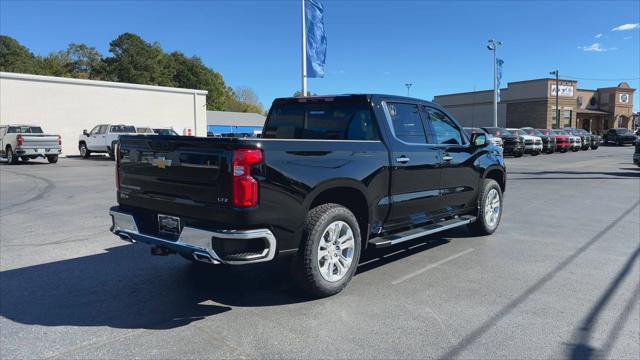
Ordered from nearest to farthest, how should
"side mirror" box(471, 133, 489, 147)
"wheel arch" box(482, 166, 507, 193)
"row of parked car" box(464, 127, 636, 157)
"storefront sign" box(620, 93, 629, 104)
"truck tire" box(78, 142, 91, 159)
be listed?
"side mirror" box(471, 133, 489, 147)
"wheel arch" box(482, 166, 507, 193)
"row of parked car" box(464, 127, 636, 157)
"truck tire" box(78, 142, 91, 159)
"storefront sign" box(620, 93, 629, 104)

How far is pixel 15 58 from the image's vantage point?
73.4m

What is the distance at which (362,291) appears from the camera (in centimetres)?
484

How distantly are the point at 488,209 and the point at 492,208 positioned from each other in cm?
17

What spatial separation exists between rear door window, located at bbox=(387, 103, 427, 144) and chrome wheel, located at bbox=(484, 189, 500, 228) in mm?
1944

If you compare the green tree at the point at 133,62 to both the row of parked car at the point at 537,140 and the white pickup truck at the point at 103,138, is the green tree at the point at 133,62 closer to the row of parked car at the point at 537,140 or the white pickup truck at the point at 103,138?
the white pickup truck at the point at 103,138

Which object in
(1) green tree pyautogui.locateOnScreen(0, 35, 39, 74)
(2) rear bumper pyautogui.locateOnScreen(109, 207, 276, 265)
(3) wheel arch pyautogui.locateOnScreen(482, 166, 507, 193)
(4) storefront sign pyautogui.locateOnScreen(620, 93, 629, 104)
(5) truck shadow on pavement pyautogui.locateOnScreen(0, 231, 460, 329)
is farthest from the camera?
(1) green tree pyautogui.locateOnScreen(0, 35, 39, 74)

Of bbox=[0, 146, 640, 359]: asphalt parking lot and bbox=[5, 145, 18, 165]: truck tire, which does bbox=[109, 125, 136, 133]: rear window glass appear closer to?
bbox=[5, 145, 18, 165]: truck tire

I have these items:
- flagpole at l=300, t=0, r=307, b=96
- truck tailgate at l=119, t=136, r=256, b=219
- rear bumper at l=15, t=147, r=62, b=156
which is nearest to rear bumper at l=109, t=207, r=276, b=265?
truck tailgate at l=119, t=136, r=256, b=219

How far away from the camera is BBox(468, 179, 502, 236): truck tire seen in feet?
23.2

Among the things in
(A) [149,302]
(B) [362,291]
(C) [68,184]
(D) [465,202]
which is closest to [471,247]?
(D) [465,202]

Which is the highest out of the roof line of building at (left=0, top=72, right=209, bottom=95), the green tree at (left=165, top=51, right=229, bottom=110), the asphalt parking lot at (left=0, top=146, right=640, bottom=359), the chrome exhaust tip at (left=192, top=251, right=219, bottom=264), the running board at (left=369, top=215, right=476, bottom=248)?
the green tree at (left=165, top=51, right=229, bottom=110)

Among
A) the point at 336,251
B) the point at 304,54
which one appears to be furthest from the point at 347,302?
the point at 304,54

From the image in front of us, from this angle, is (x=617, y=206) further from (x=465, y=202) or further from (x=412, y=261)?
(x=412, y=261)

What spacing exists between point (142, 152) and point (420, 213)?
3.18 metres
